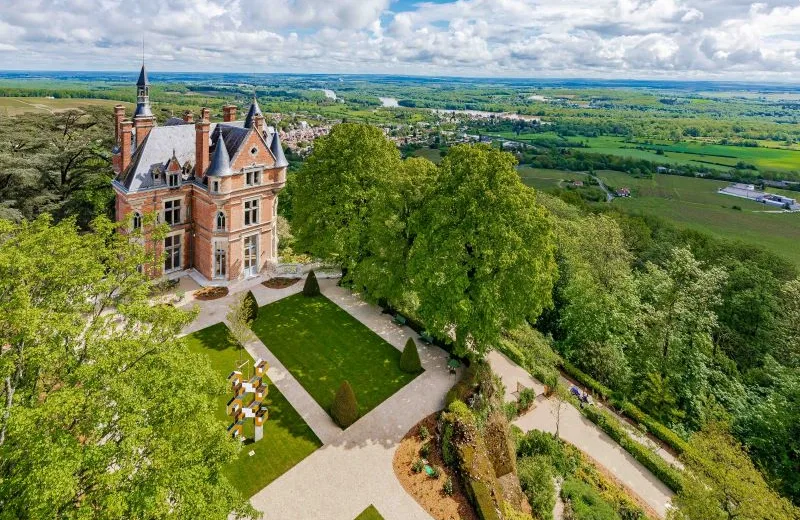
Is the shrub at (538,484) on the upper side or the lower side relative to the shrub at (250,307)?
lower

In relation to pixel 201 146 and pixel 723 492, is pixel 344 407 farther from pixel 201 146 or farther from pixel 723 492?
pixel 201 146

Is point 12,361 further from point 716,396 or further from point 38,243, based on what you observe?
point 716,396

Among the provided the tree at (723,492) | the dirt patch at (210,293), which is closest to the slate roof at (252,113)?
the dirt patch at (210,293)

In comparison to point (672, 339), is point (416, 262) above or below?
above

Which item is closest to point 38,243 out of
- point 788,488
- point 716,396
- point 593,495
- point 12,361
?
point 12,361

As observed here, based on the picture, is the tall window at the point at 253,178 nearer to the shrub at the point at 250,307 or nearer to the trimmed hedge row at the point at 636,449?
the shrub at the point at 250,307

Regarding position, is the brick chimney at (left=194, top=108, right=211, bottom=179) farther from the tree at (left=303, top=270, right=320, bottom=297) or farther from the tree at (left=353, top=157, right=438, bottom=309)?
the tree at (left=353, top=157, right=438, bottom=309)

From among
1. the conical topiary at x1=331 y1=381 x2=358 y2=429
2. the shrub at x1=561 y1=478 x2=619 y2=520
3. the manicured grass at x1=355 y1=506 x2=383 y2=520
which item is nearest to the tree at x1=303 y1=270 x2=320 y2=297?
the conical topiary at x1=331 y1=381 x2=358 y2=429
